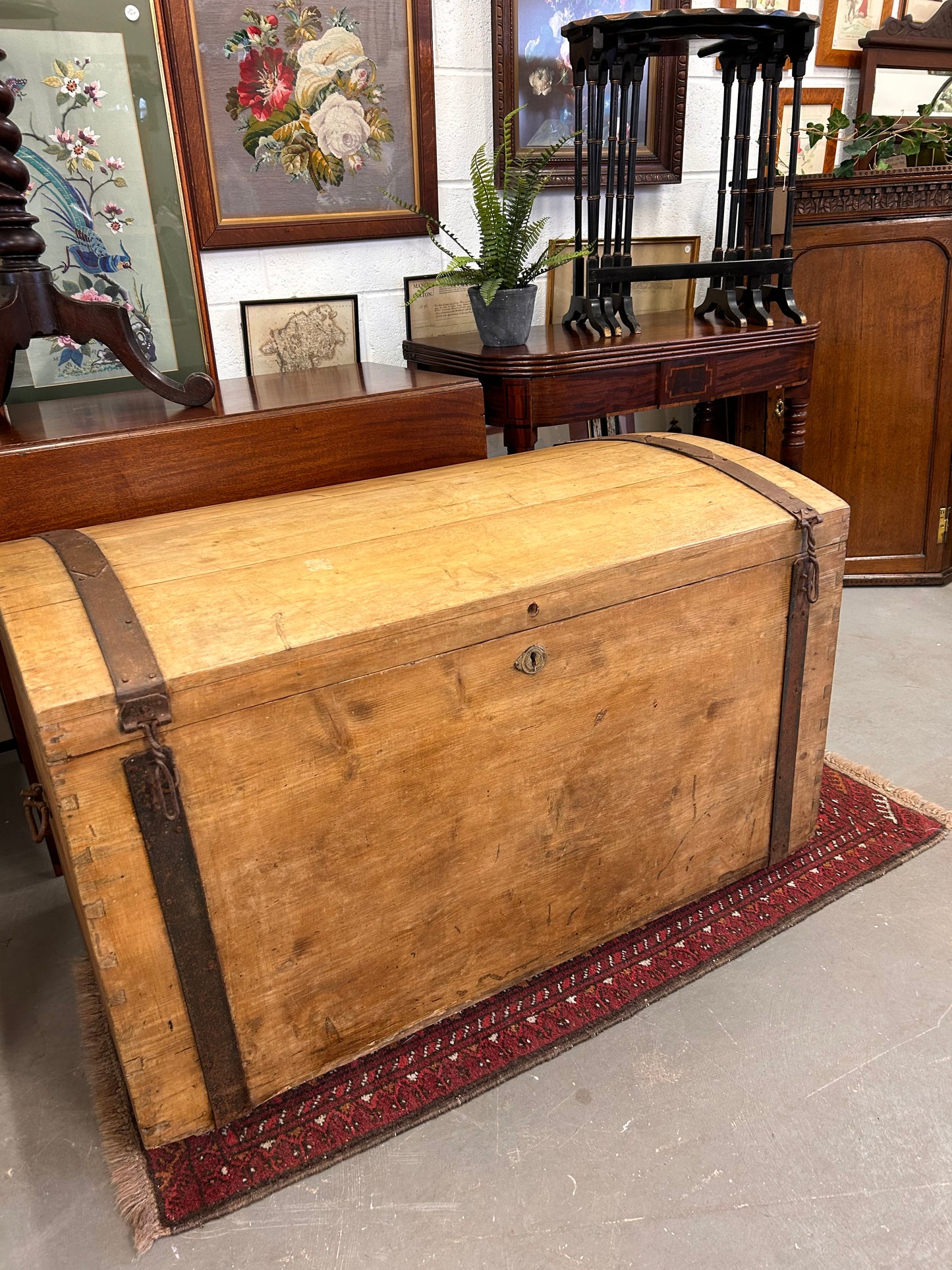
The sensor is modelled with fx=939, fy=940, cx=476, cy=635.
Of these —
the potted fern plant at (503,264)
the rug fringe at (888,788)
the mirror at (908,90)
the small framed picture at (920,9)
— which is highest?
the small framed picture at (920,9)

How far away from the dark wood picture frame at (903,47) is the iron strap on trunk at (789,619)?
2.05 m

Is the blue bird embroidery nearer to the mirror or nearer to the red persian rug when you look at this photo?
the red persian rug

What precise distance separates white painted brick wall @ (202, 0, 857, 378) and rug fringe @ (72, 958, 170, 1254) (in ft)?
4.84

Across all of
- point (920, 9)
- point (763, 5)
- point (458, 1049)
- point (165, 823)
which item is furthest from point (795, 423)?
point (165, 823)

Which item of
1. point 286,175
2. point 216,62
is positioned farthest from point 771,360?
point 216,62

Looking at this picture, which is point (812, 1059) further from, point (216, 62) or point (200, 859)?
point (216, 62)

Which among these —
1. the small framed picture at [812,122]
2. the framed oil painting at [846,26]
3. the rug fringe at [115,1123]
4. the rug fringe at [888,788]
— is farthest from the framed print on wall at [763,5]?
the rug fringe at [115,1123]

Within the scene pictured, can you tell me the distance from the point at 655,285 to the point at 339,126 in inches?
44.6

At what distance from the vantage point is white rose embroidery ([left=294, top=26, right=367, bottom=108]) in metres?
2.19

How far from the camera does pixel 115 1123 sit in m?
1.37

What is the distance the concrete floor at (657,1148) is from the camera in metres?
1.18

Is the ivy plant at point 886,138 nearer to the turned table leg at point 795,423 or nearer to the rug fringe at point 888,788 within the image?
the turned table leg at point 795,423

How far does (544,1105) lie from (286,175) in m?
2.05

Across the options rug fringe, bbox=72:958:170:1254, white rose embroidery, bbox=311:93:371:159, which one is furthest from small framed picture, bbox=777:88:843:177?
rug fringe, bbox=72:958:170:1254
